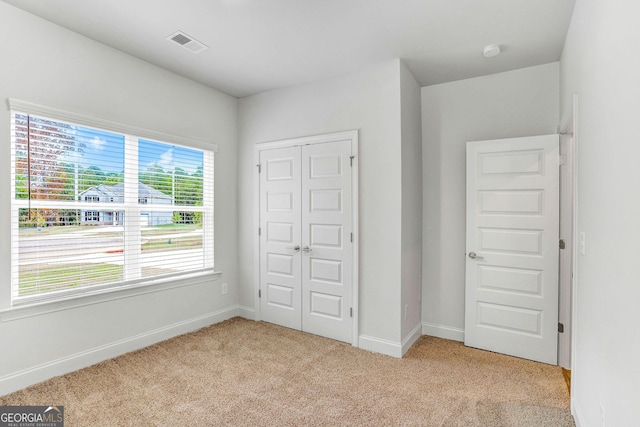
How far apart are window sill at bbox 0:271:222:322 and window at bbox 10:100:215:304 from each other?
0.19 ft

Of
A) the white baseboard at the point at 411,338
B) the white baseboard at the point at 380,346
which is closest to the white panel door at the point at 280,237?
the white baseboard at the point at 380,346

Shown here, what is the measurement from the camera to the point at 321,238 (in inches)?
138

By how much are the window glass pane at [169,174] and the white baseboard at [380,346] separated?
235 cm

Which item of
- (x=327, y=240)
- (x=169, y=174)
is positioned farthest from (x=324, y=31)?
(x=169, y=174)

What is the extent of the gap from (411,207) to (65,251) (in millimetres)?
3103

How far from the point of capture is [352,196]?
10.8 ft

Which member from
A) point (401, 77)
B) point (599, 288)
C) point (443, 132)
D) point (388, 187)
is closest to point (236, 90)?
point (401, 77)

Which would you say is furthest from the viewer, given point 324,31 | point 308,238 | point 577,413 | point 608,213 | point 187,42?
point 308,238

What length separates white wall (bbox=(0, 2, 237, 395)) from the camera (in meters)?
2.31

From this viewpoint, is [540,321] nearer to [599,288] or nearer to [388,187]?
[599,288]

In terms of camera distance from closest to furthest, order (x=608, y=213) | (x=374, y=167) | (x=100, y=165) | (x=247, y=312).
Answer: (x=608, y=213)
(x=100, y=165)
(x=374, y=167)
(x=247, y=312)

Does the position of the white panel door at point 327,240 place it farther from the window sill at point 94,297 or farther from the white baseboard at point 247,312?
the window sill at point 94,297

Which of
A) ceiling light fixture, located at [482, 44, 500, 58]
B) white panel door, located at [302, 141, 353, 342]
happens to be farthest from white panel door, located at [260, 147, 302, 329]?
ceiling light fixture, located at [482, 44, 500, 58]

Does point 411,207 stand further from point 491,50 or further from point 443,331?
point 491,50
